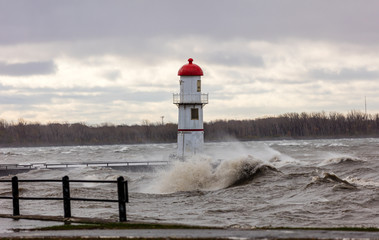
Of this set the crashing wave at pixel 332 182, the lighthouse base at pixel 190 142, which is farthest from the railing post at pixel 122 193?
the lighthouse base at pixel 190 142

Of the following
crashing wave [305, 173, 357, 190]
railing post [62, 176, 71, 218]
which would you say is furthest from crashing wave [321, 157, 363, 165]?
railing post [62, 176, 71, 218]

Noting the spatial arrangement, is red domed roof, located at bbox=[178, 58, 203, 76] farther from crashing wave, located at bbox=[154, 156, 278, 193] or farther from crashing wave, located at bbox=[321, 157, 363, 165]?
crashing wave, located at bbox=[321, 157, 363, 165]

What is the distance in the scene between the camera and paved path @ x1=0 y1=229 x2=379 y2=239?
481 inches

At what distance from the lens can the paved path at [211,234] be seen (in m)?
12.2

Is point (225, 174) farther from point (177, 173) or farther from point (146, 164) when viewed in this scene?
point (146, 164)

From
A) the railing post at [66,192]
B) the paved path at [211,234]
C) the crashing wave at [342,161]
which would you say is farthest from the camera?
the crashing wave at [342,161]

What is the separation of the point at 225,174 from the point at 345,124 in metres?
117

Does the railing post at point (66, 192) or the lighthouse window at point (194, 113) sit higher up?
the lighthouse window at point (194, 113)

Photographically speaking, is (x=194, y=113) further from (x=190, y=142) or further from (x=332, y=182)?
(x=332, y=182)

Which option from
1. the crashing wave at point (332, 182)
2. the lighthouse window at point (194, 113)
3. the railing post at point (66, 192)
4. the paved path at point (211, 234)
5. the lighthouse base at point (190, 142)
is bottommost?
the crashing wave at point (332, 182)

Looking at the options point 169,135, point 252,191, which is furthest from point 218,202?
point 169,135

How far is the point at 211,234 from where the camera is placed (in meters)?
12.8

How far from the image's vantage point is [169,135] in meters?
124

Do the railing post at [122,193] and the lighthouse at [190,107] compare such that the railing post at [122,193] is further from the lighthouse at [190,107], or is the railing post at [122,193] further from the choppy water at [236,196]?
the lighthouse at [190,107]
